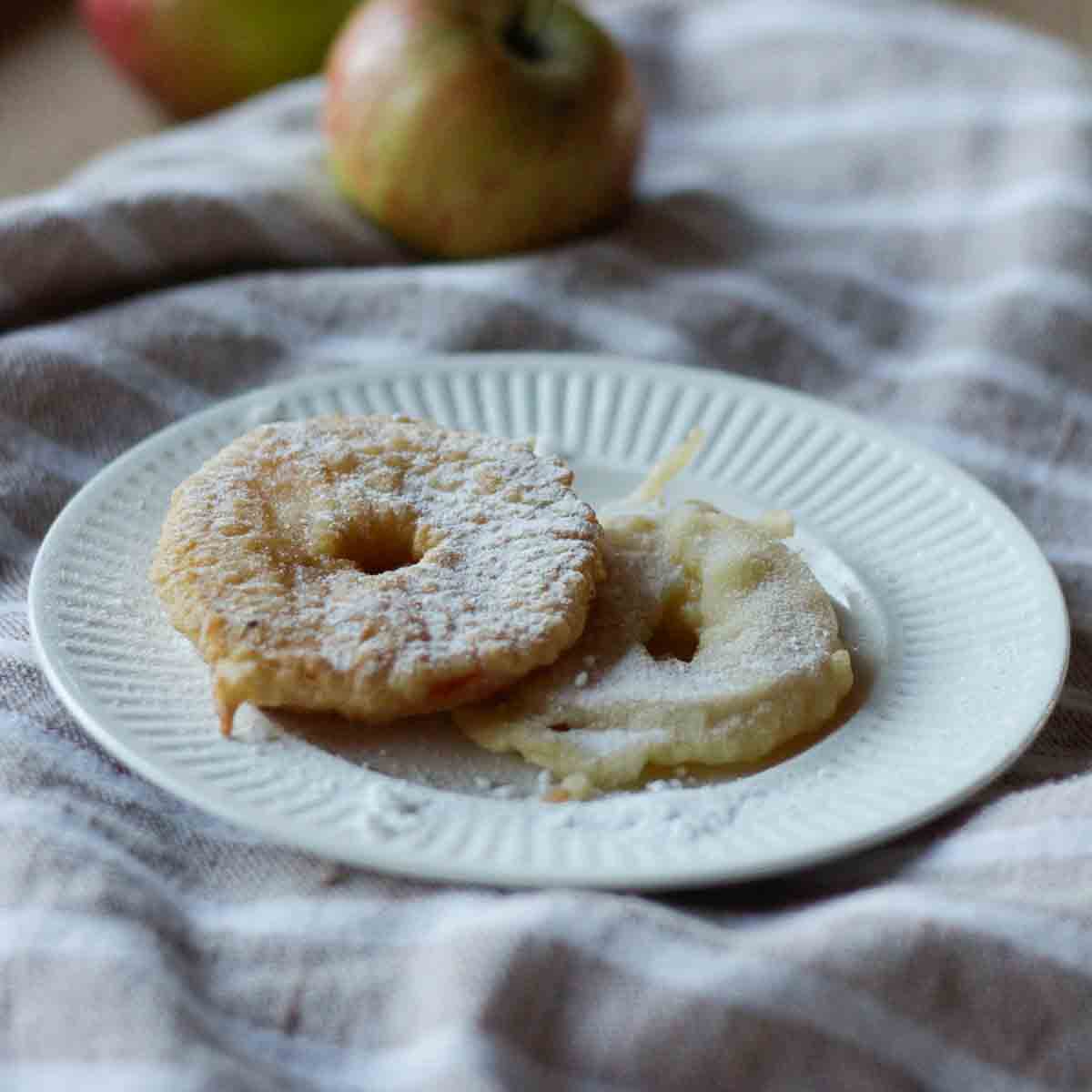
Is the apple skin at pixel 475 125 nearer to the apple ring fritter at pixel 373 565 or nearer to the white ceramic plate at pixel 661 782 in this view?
the white ceramic plate at pixel 661 782

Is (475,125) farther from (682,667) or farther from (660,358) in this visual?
(682,667)

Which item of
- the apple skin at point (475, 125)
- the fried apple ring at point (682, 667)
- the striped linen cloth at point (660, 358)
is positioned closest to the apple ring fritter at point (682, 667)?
the fried apple ring at point (682, 667)

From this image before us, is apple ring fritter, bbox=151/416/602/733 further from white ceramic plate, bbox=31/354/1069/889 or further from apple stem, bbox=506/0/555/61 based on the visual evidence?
apple stem, bbox=506/0/555/61

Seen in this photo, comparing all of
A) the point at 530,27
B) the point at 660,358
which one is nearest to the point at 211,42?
the point at 530,27

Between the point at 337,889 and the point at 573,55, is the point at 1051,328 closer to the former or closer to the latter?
the point at 573,55

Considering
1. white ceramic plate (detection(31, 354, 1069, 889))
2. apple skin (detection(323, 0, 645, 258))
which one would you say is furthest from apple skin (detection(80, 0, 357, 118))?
white ceramic plate (detection(31, 354, 1069, 889))

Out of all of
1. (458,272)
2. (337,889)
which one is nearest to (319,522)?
(337,889)
